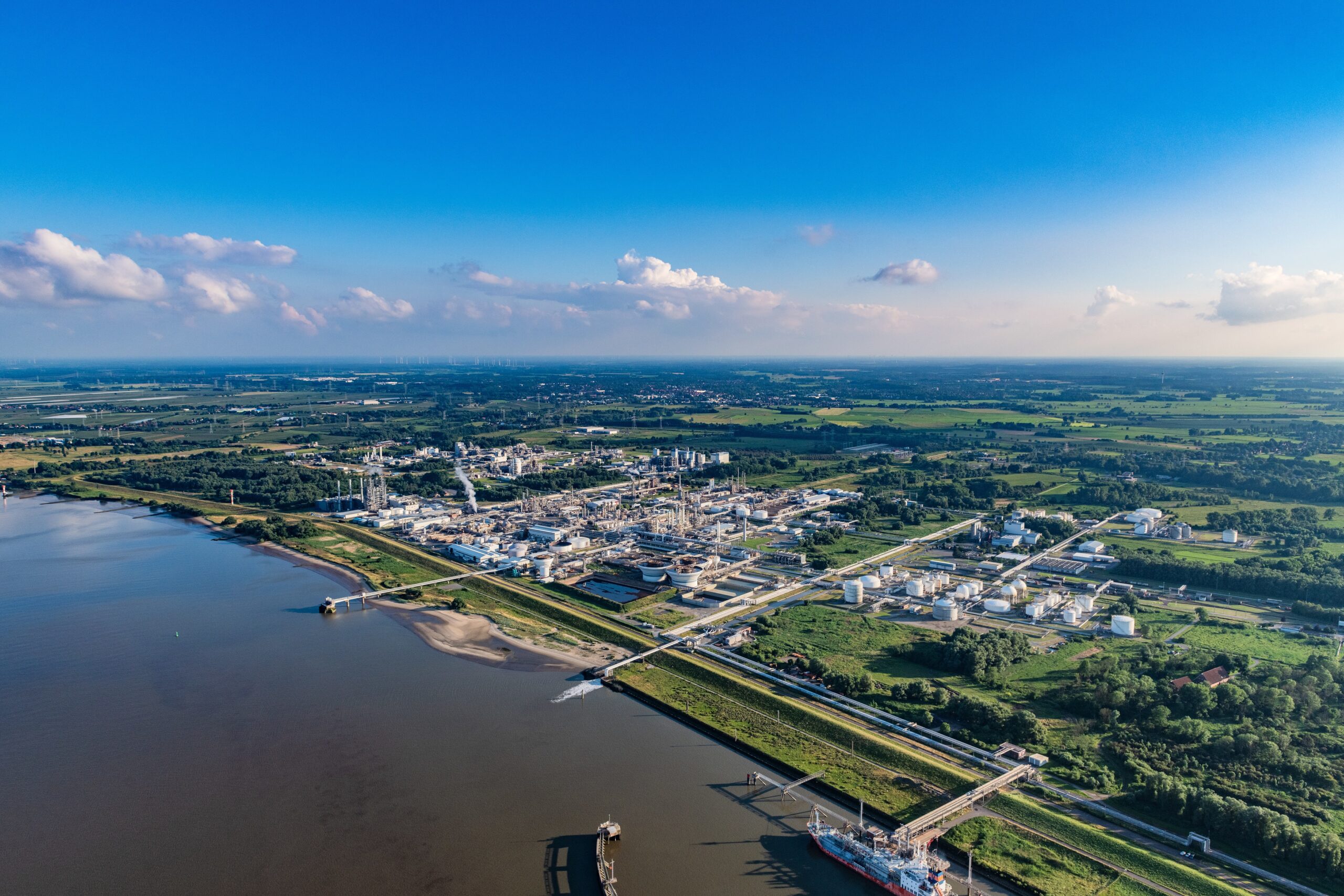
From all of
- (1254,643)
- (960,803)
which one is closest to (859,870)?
(960,803)

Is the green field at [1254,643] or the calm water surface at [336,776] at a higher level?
the green field at [1254,643]

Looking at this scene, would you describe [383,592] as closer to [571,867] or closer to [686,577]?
[686,577]

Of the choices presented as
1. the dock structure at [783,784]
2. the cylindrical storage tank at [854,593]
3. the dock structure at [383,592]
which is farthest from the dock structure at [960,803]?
the dock structure at [383,592]

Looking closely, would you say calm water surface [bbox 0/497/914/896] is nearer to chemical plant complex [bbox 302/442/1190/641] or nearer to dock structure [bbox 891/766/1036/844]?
dock structure [bbox 891/766/1036/844]

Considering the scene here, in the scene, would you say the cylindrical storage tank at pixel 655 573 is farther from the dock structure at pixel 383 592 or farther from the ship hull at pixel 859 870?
the ship hull at pixel 859 870

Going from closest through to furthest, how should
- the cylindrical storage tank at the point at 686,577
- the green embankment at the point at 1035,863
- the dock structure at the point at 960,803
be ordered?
1. the green embankment at the point at 1035,863
2. the dock structure at the point at 960,803
3. the cylindrical storage tank at the point at 686,577

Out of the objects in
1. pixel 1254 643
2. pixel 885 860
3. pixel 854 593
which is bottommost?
pixel 885 860
